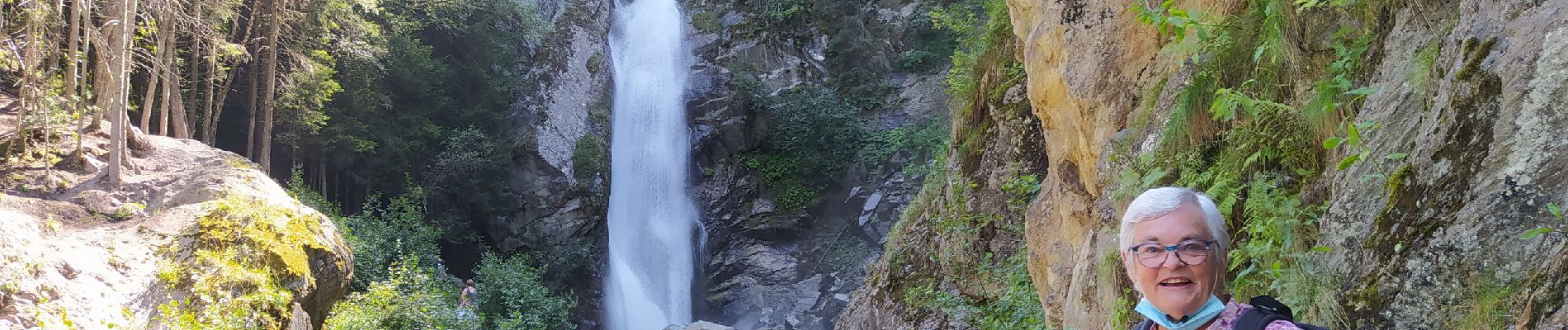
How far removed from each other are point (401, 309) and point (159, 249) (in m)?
3.27

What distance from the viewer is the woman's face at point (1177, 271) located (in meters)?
1.71

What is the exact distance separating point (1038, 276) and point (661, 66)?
19872 mm

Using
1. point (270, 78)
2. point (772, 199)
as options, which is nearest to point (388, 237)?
point (270, 78)

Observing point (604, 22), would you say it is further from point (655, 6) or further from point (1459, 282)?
point (1459, 282)

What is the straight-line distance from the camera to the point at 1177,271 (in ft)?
5.62

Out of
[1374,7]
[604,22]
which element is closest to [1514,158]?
[1374,7]

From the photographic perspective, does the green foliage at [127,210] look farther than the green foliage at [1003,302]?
Yes

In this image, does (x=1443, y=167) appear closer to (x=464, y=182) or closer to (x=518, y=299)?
(x=518, y=299)

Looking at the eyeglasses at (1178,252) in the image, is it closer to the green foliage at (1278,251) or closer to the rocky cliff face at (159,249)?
the green foliage at (1278,251)

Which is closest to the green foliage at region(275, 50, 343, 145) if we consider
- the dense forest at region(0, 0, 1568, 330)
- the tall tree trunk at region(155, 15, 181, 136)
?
the dense forest at region(0, 0, 1568, 330)

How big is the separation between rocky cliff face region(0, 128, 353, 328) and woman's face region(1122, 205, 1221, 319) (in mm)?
8074

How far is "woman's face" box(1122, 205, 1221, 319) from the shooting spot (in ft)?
5.60

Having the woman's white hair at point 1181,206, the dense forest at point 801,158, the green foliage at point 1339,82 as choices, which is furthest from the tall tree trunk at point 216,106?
the woman's white hair at point 1181,206

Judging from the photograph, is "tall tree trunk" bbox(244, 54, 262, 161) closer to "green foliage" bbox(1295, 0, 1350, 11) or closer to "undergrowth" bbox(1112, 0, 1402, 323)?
"undergrowth" bbox(1112, 0, 1402, 323)
